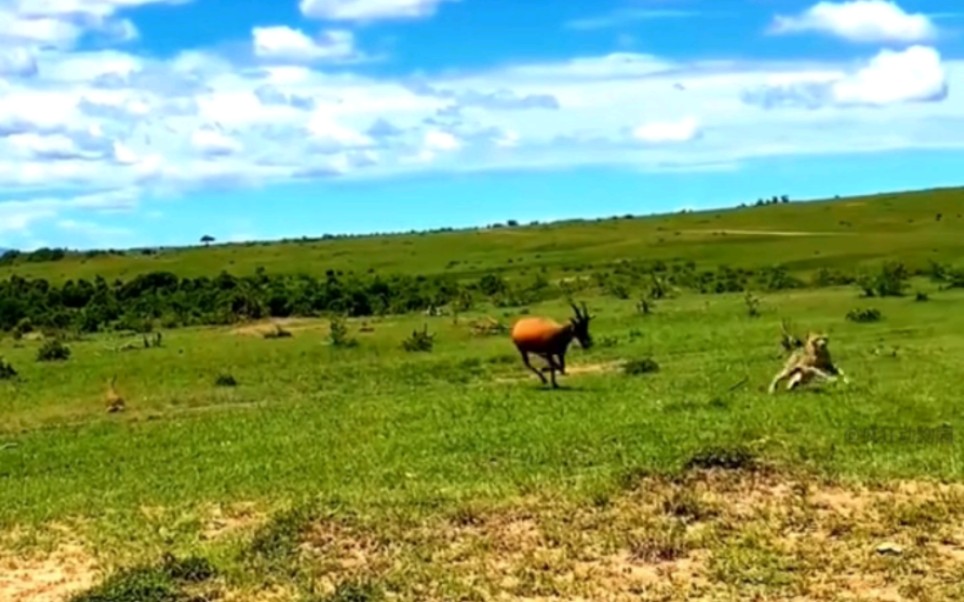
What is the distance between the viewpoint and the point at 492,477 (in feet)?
53.2

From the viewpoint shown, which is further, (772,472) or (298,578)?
(772,472)

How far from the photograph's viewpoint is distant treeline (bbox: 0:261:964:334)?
4775 cm

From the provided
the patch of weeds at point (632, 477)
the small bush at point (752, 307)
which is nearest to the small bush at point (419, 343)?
the small bush at point (752, 307)

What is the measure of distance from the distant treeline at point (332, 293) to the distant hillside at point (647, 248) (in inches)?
249

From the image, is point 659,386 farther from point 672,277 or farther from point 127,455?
point 672,277

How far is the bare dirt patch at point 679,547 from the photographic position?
11500mm

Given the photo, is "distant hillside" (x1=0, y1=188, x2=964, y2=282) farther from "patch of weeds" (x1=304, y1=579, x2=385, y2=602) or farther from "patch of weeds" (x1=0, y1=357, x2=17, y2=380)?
"patch of weeds" (x1=304, y1=579, x2=385, y2=602)

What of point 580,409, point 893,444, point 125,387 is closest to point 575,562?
point 893,444

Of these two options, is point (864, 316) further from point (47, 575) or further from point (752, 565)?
point (47, 575)

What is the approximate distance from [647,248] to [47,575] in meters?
65.8

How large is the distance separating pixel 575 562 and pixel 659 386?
490 inches

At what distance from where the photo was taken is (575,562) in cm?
1233

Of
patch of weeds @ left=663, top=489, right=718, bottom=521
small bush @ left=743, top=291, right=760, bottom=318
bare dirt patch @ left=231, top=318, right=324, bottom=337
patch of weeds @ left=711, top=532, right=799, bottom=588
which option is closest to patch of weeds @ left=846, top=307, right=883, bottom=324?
small bush @ left=743, top=291, right=760, bottom=318

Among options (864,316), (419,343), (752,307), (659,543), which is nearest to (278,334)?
(419,343)
